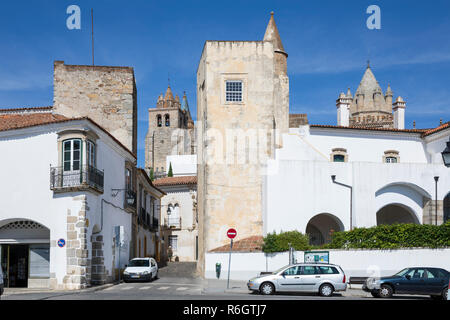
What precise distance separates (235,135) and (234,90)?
2.85 meters

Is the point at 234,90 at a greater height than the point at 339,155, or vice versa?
the point at 234,90

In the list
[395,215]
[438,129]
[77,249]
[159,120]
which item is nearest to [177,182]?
[395,215]

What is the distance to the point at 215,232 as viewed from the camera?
35.7m

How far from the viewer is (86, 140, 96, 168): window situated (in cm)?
2744

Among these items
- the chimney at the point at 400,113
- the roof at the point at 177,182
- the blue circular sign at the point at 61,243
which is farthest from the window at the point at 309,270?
the roof at the point at 177,182

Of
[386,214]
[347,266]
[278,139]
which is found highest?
[278,139]

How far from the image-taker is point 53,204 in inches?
1065

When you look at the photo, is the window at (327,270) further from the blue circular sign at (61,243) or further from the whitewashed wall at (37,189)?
the blue circular sign at (61,243)

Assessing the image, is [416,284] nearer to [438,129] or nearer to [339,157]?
[339,157]

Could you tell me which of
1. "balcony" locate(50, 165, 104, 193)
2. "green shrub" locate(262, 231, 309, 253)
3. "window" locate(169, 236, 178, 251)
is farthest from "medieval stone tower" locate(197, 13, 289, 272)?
"window" locate(169, 236, 178, 251)

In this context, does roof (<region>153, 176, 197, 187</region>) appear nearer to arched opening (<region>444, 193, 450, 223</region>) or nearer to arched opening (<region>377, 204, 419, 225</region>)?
arched opening (<region>377, 204, 419, 225</region>)
